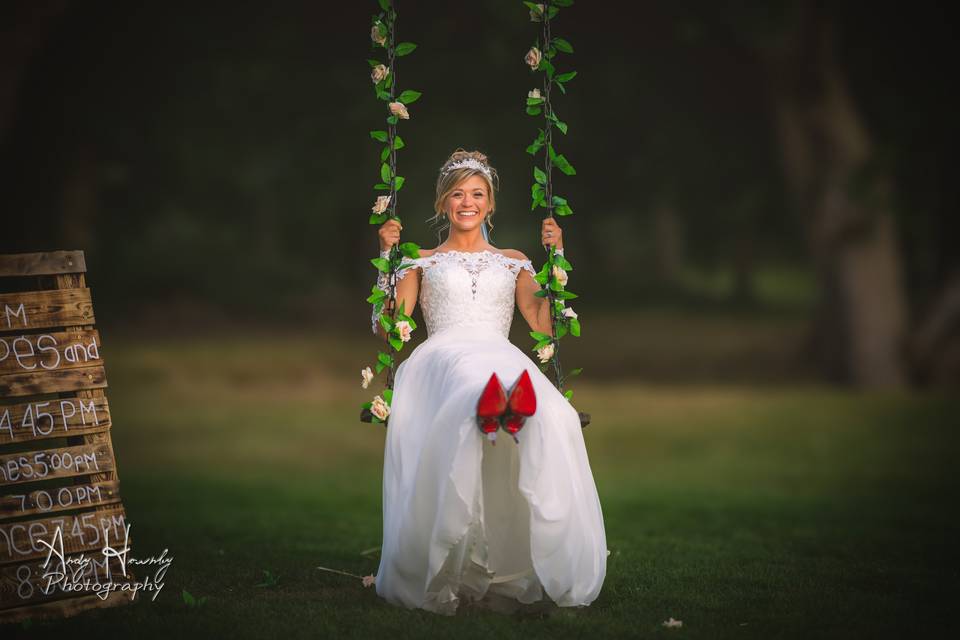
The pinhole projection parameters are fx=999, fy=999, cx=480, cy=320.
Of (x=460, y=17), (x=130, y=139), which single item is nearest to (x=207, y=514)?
(x=460, y=17)

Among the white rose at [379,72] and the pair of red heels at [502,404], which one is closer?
the pair of red heels at [502,404]

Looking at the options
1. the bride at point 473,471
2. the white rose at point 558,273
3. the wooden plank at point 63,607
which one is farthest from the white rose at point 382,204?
the wooden plank at point 63,607

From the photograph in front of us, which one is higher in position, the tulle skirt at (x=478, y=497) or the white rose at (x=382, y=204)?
the white rose at (x=382, y=204)

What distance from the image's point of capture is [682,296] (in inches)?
1294

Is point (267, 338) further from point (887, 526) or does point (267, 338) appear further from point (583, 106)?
point (887, 526)

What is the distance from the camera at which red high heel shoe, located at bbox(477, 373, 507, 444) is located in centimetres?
470

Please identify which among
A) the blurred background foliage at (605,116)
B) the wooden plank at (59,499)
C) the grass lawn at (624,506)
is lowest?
the grass lawn at (624,506)

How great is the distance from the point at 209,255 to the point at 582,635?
35.2 metres

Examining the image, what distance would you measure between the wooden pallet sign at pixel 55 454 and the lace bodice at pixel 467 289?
1814mm

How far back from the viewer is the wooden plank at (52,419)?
5.11 metres

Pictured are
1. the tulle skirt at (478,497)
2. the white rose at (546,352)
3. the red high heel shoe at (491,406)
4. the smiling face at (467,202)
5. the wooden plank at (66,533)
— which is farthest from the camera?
the smiling face at (467,202)

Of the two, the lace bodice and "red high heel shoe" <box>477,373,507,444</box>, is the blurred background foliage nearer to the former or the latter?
the lace bodice

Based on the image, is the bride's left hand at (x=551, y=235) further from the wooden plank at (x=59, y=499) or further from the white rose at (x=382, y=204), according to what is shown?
the wooden plank at (x=59, y=499)

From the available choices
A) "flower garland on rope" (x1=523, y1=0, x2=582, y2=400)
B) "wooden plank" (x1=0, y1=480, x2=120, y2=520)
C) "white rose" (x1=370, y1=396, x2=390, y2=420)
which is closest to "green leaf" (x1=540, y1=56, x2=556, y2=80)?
"flower garland on rope" (x1=523, y1=0, x2=582, y2=400)
